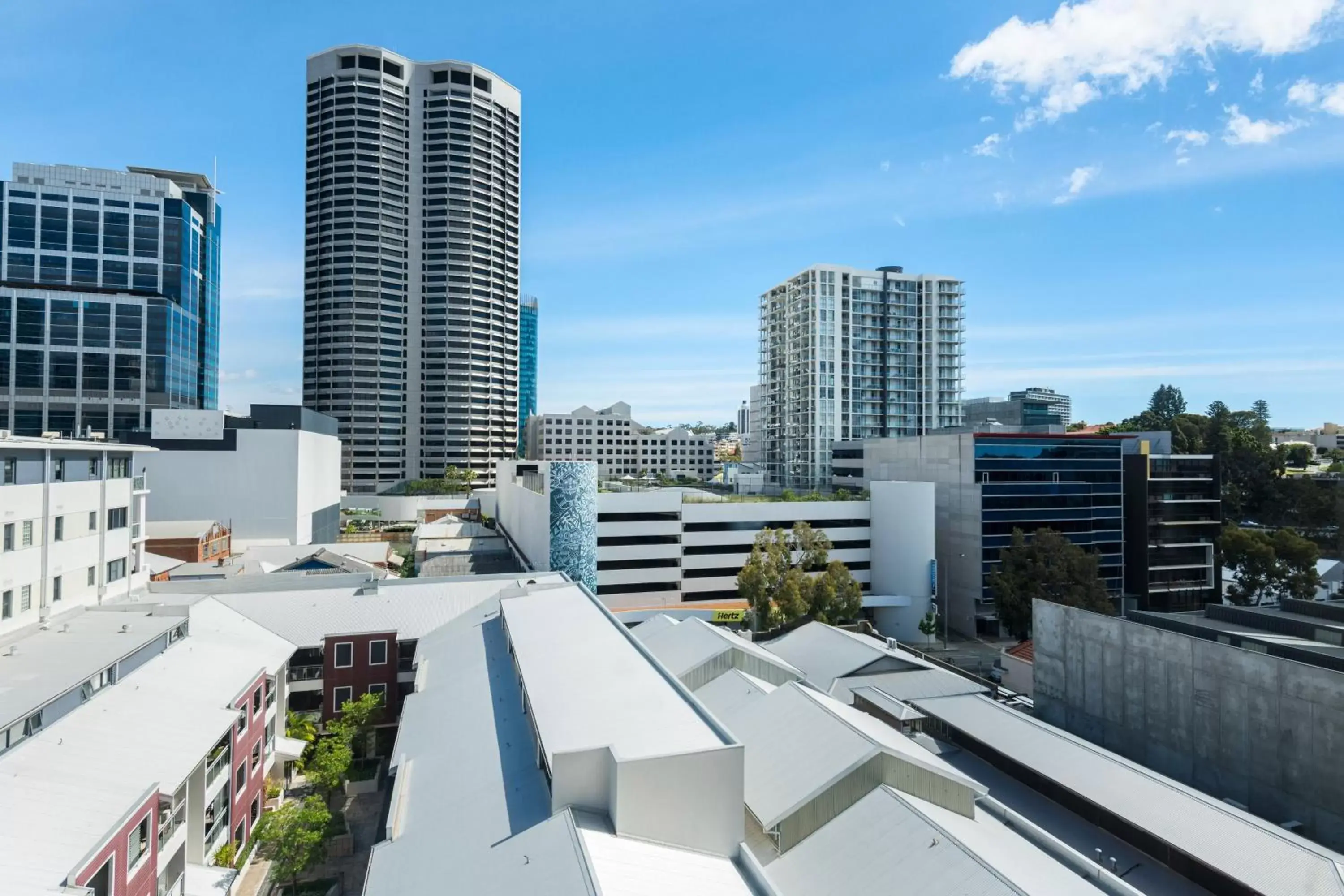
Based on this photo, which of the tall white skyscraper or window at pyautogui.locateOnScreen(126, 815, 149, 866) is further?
the tall white skyscraper

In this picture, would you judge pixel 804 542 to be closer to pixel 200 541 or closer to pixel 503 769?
pixel 503 769

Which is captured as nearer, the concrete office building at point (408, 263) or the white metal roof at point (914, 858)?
the white metal roof at point (914, 858)

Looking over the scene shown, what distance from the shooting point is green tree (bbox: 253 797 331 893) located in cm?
2067

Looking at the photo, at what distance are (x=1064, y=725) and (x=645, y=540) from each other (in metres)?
31.9

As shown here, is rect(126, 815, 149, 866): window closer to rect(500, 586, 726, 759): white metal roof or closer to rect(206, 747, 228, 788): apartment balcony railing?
rect(206, 747, 228, 788): apartment balcony railing

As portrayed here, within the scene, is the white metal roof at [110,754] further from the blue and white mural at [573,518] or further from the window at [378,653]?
Result: the blue and white mural at [573,518]

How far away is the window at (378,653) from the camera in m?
32.1

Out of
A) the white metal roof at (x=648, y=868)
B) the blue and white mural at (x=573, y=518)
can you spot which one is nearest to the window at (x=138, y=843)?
the white metal roof at (x=648, y=868)

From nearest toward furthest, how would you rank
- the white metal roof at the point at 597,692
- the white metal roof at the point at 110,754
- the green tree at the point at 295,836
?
the white metal roof at the point at 110,754
the white metal roof at the point at 597,692
the green tree at the point at 295,836

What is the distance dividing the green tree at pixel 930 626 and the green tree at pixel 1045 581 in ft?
15.7

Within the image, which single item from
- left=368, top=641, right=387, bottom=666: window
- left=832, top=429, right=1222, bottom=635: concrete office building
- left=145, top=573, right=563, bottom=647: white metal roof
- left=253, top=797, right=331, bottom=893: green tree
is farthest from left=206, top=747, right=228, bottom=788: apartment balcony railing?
left=832, top=429, right=1222, bottom=635: concrete office building

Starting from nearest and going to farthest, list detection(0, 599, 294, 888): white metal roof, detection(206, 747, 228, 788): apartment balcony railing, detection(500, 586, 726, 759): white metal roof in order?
1. detection(0, 599, 294, 888): white metal roof
2. detection(500, 586, 726, 759): white metal roof
3. detection(206, 747, 228, 788): apartment balcony railing

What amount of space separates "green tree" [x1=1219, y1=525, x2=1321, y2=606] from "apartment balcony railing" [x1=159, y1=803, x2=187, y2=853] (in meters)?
65.6

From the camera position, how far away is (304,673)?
32281 millimetres
